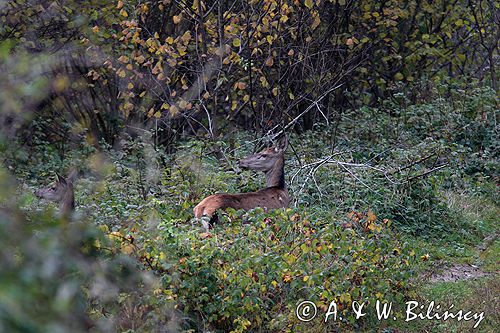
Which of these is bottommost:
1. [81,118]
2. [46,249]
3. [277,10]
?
[81,118]

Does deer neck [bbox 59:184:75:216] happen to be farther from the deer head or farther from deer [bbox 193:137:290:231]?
the deer head

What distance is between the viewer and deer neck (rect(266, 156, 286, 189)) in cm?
1136

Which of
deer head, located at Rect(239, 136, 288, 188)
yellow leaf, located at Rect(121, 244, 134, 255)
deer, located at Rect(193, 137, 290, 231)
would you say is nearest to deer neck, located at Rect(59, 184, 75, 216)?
deer, located at Rect(193, 137, 290, 231)

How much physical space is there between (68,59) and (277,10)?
3.97 metres

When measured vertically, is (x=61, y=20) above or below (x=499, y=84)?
above

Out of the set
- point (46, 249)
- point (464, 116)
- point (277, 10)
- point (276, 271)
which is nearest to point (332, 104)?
point (464, 116)

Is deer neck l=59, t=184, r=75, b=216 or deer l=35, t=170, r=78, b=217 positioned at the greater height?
deer neck l=59, t=184, r=75, b=216

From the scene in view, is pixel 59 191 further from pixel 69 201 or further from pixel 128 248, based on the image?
pixel 128 248

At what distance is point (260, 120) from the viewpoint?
14.3m

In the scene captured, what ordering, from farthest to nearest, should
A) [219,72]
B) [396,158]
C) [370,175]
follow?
[219,72] → [396,158] → [370,175]

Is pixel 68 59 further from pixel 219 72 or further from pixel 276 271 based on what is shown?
pixel 276 271

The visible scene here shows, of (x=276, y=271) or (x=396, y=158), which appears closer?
(x=276, y=271)

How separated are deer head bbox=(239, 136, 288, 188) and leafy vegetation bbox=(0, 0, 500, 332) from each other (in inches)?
7.0

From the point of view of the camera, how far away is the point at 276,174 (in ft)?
37.8
